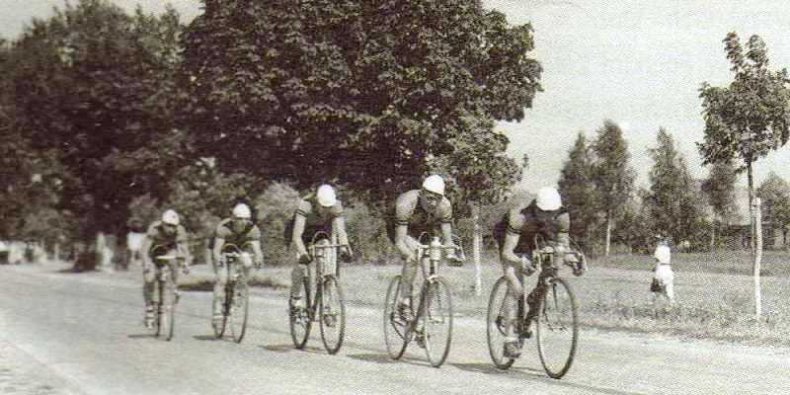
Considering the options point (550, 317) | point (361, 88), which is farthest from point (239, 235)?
point (361, 88)

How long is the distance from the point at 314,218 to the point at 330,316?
124 centimetres

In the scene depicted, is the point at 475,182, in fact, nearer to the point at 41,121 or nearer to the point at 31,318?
the point at 31,318

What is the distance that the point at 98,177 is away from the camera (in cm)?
4534

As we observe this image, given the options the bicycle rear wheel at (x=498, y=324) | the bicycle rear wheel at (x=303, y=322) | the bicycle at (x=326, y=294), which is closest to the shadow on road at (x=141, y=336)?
the bicycle rear wheel at (x=303, y=322)

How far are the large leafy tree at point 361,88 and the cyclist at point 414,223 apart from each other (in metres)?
14.3

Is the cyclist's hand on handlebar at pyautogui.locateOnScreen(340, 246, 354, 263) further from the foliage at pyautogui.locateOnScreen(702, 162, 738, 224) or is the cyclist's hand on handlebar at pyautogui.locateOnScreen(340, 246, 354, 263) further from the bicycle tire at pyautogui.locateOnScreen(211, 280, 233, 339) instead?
the foliage at pyautogui.locateOnScreen(702, 162, 738, 224)

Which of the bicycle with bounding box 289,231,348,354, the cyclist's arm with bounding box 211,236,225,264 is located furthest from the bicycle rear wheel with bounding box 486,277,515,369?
the cyclist's arm with bounding box 211,236,225,264

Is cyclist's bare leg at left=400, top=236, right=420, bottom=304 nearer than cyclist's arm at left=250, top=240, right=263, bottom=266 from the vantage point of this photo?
Yes

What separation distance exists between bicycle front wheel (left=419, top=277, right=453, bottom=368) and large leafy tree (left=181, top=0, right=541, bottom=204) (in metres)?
14.6

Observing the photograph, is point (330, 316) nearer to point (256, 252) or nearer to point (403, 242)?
point (403, 242)

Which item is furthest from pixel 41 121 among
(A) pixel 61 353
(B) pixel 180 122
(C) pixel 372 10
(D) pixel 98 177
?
(A) pixel 61 353

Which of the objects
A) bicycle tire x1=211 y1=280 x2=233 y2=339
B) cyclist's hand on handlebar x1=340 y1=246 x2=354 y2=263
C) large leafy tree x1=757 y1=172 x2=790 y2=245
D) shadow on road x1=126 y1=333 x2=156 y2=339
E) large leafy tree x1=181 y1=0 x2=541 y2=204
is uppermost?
large leafy tree x1=181 y1=0 x2=541 y2=204

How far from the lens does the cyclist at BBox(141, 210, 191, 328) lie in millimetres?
14562

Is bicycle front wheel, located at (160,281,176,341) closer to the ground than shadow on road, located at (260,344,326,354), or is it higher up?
higher up
